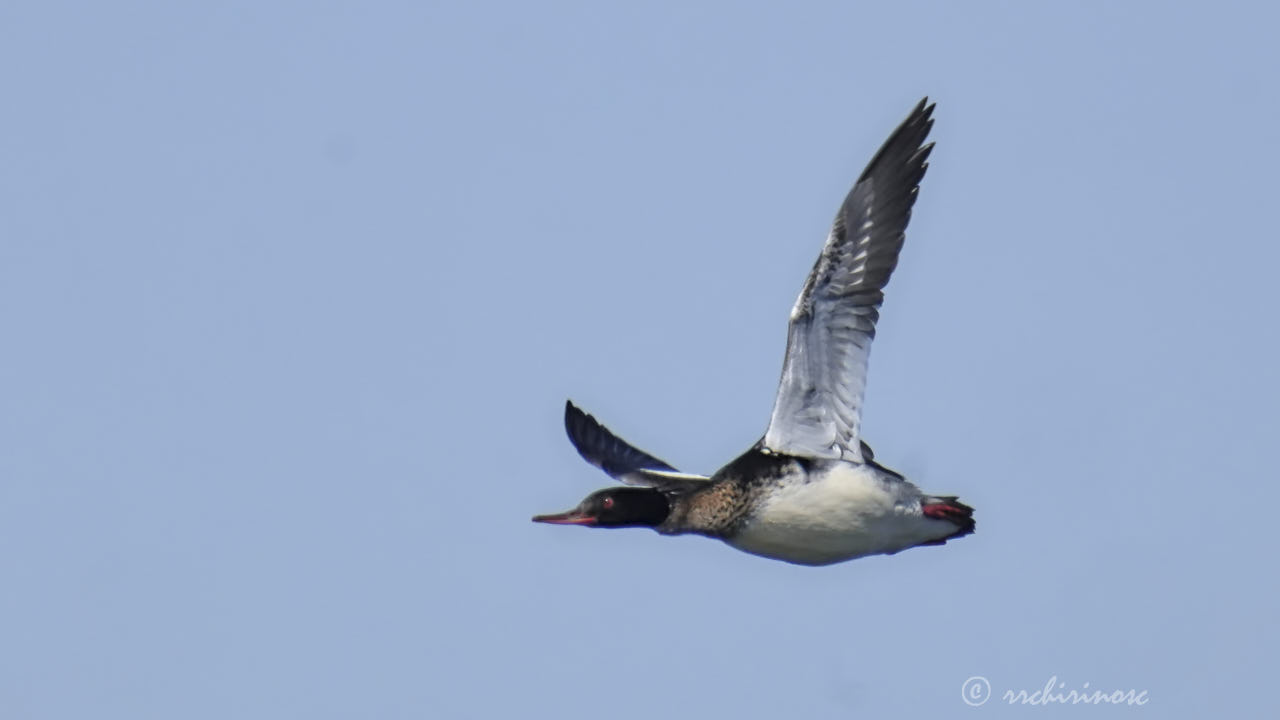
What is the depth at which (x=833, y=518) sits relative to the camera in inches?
719

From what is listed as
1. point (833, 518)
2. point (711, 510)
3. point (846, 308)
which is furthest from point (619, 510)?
point (846, 308)

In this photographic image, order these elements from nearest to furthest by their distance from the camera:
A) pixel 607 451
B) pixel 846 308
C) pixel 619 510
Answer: pixel 846 308, pixel 619 510, pixel 607 451

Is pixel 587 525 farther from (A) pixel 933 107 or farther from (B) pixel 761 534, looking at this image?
(A) pixel 933 107

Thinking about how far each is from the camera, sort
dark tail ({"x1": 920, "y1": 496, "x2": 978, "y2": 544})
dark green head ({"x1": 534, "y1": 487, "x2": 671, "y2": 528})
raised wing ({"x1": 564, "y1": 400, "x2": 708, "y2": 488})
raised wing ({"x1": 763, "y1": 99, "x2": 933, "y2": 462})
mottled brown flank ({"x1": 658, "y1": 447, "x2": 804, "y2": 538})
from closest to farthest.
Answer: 1. raised wing ({"x1": 763, "y1": 99, "x2": 933, "y2": 462})
2. mottled brown flank ({"x1": 658, "y1": 447, "x2": 804, "y2": 538})
3. dark tail ({"x1": 920, "y1": 496, "x2": 978, "y2": 544})
4. dark green head ({"x1": 534, "y1": 487, "x2": 671, "y2": 528})
5. raised wing ({"x1": 564, "y1": 400, "x2": 708, "y2": 488})

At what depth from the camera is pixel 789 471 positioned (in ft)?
60.2

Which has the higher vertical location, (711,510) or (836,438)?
(836,438)

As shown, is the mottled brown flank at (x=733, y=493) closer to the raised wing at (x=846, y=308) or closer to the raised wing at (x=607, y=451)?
the raised wing at (x=846, y=308)

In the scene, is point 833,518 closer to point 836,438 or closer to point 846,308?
point 836,438

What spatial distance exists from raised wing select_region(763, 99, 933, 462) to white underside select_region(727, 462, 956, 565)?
0.26 m

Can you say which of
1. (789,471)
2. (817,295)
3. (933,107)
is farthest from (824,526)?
(933,107)

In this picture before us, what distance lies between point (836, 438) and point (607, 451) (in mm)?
3783

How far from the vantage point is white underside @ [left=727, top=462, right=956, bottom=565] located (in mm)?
18266

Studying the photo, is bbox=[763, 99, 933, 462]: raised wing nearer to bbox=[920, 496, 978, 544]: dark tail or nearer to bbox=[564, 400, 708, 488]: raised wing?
bbox=[920, 496, 978, 544]: dark tail

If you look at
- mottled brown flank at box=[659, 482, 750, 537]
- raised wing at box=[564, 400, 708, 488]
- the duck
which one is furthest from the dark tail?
raised wing at box=[564, 400, 708, 488]
